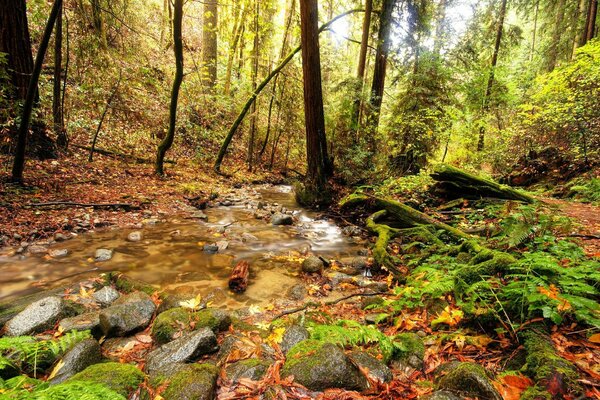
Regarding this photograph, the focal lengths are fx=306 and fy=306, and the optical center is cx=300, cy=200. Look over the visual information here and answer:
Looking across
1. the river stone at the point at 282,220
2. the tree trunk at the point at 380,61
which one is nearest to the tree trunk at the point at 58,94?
the river stone at the point at 282,220

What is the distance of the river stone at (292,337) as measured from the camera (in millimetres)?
2648

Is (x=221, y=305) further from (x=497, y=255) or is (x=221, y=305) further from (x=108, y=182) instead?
(x=108, y=182)

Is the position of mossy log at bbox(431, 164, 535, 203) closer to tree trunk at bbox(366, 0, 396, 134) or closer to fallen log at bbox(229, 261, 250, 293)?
tree trunk at bbox(366, 0, 396, 134)

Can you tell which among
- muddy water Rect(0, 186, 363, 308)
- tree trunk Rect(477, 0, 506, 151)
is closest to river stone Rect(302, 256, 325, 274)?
muddy water Rect(0, 186, 363, 308)

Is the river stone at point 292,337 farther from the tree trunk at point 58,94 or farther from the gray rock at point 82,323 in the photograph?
the tree trunk at point 58,94

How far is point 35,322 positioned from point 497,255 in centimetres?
461

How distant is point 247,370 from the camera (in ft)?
7.39

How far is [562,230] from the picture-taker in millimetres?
3801

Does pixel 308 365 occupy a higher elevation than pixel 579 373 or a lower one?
lower

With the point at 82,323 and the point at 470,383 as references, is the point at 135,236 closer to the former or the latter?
the point at 82,323

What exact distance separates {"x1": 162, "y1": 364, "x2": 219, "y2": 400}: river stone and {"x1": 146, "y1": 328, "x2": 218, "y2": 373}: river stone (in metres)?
0.34

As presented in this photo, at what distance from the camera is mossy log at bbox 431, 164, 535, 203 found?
21.2ft

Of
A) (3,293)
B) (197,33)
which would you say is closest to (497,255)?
(3,293)

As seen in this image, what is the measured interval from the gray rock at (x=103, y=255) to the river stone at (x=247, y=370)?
3604 millimetres
